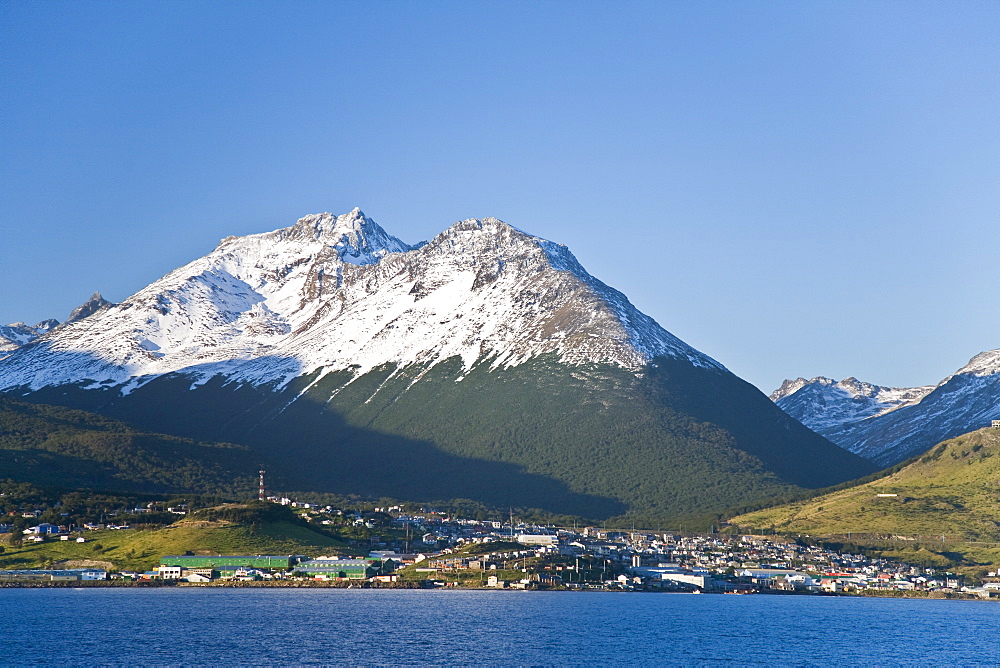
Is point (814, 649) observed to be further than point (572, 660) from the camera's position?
Yes

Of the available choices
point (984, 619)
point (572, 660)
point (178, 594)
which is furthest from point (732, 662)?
point (178, 594)

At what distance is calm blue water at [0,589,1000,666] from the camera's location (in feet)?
417

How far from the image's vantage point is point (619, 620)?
167 m

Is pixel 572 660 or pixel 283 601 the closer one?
pixel 572 660

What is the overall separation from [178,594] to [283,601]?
63.0ft

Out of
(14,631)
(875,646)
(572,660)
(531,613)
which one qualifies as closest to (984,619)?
(875,646)

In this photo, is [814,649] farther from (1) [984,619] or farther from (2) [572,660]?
(1) [984,619]

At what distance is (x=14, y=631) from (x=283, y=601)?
47.1 m

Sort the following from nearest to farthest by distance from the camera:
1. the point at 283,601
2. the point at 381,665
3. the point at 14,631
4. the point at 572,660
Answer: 1. the point at 381,665
2. the point at 572,660
3. the point at 14,631
4. the point at 283,601

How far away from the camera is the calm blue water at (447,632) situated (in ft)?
417

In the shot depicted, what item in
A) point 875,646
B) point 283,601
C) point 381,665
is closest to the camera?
point 381,665

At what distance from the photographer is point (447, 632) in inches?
5723

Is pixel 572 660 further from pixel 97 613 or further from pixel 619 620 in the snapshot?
pixel 97 613

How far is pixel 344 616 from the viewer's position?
522ft
